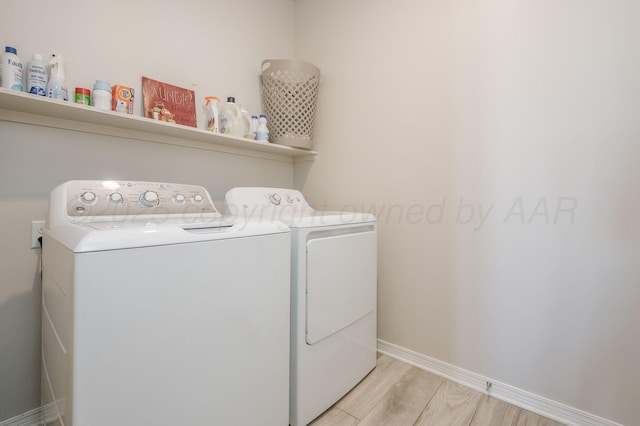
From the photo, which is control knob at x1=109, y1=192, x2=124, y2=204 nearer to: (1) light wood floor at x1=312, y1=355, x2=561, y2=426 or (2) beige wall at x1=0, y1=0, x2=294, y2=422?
(2) beige wall at x1=0, y1=0, x2=294, y2=422

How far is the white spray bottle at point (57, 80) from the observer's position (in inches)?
42.8

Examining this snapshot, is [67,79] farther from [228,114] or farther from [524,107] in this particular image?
[524,107]

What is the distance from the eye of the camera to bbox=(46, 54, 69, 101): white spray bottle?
3.56 ft

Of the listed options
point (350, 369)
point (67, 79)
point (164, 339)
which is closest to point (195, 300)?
point (164, 339)

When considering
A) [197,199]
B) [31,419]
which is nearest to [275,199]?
[197,199]

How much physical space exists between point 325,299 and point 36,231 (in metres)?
1.20

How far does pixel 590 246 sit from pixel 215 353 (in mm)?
1464

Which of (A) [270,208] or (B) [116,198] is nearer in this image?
(B) [116,198]

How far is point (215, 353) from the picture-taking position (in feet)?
2.77

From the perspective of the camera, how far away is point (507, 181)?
1327 millimetres

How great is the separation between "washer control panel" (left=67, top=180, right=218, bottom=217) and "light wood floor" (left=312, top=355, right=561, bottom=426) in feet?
3.57

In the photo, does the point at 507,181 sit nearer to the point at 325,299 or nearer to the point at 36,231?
the point at 325,299

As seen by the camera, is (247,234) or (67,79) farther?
(67,79)

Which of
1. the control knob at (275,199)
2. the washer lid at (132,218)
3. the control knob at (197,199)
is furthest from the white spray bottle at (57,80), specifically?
the control knob at (275,199)
